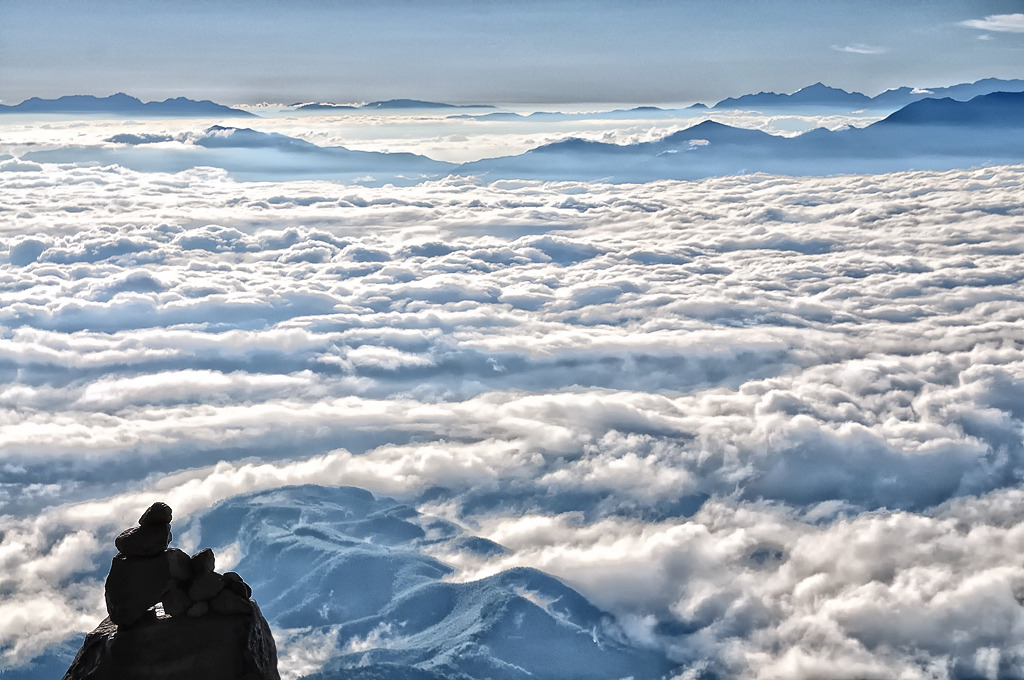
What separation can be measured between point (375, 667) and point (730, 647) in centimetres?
8476

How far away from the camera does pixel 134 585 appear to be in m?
23.9

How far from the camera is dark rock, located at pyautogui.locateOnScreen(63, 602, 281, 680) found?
24328mm

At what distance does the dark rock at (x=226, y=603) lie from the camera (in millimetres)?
24594

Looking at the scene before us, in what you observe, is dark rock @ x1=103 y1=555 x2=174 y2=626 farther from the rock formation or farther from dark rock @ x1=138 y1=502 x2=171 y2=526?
dark rock @ x1=138 y1=502 x2=171 y2=526

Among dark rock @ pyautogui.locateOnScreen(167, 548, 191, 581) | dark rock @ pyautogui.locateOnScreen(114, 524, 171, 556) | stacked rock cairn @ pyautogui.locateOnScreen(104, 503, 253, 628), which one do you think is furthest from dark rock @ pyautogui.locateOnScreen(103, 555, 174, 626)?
dark rock @ pyautogui.locateOnScreen(114, 524, 171, 556)

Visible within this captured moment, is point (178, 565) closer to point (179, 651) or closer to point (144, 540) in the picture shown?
point (144, 540)

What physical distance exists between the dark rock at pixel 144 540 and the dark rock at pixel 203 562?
1.13 m

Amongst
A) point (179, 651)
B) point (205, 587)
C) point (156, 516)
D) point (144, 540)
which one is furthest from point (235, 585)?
point (156, 516)

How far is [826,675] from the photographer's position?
174m

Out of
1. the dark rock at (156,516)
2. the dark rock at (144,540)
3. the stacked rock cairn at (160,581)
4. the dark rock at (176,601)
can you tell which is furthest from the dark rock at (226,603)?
the dark rock at (156,516)

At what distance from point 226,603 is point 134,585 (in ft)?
8.73

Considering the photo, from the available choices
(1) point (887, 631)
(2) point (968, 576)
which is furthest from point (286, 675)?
(2) point (968, 576)

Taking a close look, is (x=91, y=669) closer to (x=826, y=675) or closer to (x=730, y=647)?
(x=826, y=675)

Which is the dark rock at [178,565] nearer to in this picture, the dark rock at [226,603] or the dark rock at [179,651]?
the dark rock at [226,603]
